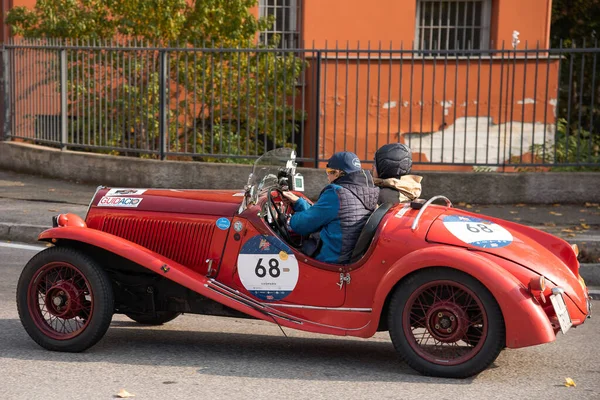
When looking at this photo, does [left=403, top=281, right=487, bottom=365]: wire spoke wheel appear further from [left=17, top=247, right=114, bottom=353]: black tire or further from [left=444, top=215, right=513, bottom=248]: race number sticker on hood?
[left=17, top=247, right=114, bottom=353]: black tire

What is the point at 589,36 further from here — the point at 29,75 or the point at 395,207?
the point at 395,207

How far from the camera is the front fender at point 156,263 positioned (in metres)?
6.09

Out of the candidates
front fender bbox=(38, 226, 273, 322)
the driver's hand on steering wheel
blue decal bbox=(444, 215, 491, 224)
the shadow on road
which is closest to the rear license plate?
the shadow on road

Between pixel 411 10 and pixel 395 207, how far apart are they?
1273cm

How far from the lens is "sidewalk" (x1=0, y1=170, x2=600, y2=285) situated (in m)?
10.1

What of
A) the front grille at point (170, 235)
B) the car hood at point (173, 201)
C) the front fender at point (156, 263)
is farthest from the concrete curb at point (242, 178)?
the front fender at point (156, 263)

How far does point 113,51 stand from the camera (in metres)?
13.6

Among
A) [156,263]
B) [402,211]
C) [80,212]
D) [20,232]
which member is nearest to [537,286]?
[402,211]

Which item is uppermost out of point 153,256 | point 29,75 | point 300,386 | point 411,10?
point 411,10

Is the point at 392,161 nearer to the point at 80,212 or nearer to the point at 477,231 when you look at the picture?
the point at 477,231

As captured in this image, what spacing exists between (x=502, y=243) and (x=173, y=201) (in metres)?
2.10

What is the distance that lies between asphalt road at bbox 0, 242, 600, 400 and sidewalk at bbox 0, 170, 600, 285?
293 centimetres

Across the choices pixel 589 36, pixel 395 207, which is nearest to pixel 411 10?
pixel 589 36

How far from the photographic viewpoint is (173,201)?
6488 millimetres
